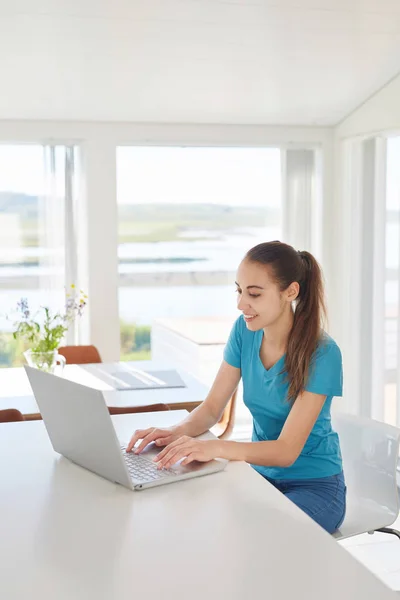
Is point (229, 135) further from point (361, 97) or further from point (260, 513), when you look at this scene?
point (260, 513)

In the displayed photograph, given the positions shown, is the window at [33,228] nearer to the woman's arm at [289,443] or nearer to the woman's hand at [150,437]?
the woman's hand at [150,437]

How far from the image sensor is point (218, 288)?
216 inches

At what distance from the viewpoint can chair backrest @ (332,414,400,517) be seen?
7.79 feet

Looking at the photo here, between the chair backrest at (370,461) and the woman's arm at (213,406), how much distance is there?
0.43 meters

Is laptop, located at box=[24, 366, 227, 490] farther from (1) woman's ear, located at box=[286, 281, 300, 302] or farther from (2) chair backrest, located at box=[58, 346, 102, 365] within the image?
(2) chair backrest, located at box=[58, 346, 102, 365]

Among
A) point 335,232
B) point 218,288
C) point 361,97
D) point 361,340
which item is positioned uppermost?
point 361,97

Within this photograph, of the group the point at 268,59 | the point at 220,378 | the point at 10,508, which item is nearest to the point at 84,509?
the point at 10,508

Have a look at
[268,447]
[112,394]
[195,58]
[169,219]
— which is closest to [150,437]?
[268,447]

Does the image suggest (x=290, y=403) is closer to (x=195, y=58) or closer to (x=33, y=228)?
(x=195, y=58)

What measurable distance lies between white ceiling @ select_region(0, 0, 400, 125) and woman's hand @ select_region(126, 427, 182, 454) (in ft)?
7.29

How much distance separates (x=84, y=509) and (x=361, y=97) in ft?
12.6

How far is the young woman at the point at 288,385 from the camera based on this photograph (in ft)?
6.84

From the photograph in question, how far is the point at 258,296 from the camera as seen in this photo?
2.20 meters

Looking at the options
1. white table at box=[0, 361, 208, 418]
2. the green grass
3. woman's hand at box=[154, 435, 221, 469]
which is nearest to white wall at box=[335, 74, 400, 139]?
the green grass
